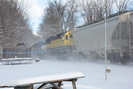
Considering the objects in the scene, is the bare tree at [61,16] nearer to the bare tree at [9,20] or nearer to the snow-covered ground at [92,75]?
the bare tree at [9,20]

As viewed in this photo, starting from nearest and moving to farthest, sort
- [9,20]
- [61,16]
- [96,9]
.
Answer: [9,20] < [96,9] < [61,16]

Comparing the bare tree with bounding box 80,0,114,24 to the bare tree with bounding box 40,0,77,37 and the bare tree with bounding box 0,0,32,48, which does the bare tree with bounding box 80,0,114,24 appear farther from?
the bare tree with bounding box 0,0,32,48

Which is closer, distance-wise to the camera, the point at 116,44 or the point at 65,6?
the point at 116,44

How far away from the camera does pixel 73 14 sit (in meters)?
41.4

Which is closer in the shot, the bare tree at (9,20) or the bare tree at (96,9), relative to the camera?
the bare tree at (9,20)

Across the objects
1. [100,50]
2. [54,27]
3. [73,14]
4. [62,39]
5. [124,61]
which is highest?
[73,14]

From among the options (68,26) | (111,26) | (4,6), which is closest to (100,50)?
(111,26)

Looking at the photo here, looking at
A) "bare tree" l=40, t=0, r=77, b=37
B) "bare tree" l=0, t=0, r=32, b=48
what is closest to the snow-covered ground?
"bare tree" l=0, t=0, r=32, b=48

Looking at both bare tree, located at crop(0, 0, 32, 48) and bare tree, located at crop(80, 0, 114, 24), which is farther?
bare tree, located at crop(80, 0, 114, 24)

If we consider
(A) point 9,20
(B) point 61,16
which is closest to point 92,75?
(A) point 9,20

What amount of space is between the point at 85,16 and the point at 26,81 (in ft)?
115

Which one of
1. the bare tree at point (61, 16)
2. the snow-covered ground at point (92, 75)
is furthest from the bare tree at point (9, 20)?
the snow-covered ground at point (92, 75)

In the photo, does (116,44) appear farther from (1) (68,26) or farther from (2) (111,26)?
(1) (68,26)

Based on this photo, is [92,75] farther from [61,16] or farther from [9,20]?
[61,16]
